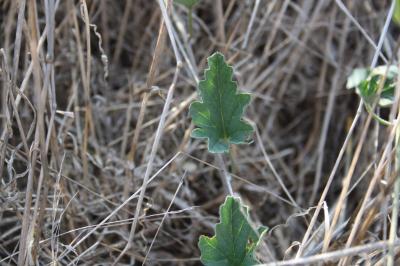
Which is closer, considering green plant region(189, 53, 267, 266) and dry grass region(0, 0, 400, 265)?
green plant region(189, 53, 267, 266)

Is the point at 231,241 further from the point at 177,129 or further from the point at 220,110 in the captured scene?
the point at 177,129

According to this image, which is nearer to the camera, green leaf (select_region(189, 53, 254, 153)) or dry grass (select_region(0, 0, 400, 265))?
green leaf (select_region(189, 53, 254, 153))

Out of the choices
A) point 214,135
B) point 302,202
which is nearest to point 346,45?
point 302,202

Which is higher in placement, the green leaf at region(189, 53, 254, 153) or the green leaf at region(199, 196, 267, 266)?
the green leaf at region(189, 53, 254, 153)

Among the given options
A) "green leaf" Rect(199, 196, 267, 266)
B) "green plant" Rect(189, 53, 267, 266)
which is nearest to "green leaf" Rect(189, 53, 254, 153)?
"green plant" Rect(189, 53, 267, 266)

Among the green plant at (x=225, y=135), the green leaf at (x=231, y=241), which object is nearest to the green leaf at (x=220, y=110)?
the green plant at (x=225, y=135)

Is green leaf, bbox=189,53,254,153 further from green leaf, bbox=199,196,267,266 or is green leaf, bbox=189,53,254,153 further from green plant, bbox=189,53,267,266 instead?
green leaf, bbox=199,196,267,266

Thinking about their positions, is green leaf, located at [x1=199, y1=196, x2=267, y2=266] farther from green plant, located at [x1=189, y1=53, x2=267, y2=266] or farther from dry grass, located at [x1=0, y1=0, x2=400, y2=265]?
dry grass, located at [x1=0, y1=0, x2=400, y2=265]
